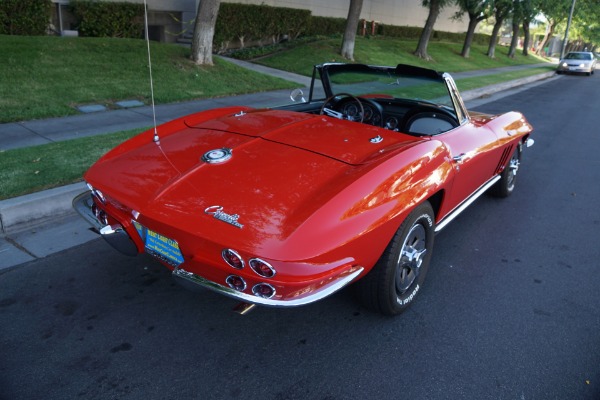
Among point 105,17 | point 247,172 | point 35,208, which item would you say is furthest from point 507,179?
point 105,17

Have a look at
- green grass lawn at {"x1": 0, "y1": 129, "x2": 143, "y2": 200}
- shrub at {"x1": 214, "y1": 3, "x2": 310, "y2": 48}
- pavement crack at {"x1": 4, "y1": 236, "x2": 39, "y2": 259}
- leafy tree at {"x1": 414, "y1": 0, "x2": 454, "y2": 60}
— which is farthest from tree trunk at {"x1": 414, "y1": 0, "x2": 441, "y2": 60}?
pavement crack at {"x1": 4, "y1": 236, "x2": 39, "y2": 259}

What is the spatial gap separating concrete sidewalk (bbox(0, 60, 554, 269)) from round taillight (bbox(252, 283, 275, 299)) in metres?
2.17

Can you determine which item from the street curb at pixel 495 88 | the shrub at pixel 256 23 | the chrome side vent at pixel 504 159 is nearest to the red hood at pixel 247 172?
the chrome side vent at pixel 504 159

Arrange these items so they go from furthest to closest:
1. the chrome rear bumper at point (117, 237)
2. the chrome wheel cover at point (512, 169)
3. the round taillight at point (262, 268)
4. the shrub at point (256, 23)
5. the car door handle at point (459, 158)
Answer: the shrub at point (256, 23) → the chrome wheel cover at point (512, 169) → the car door handle at point (459, 158) → the chrome rear bumper at point (117, 237) → the round taillight at point (262, 268)

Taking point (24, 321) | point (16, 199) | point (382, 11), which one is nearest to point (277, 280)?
point (24, 321)

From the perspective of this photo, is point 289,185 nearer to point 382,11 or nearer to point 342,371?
point 342,371

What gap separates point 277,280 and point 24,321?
5.56 feet

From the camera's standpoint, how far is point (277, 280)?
216 cm

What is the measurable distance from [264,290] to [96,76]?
850cm

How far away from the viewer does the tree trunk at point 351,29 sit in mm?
15508

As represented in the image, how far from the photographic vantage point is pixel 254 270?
220cm

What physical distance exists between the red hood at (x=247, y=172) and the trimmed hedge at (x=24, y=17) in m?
9.95

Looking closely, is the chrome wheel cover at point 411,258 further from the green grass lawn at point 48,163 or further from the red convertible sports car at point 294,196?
the green grass lawn at point 48,163

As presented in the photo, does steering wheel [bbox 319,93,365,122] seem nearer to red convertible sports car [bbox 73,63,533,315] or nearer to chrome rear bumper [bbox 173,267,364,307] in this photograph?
red convertible sports car [bbox 73,63,533,315]
